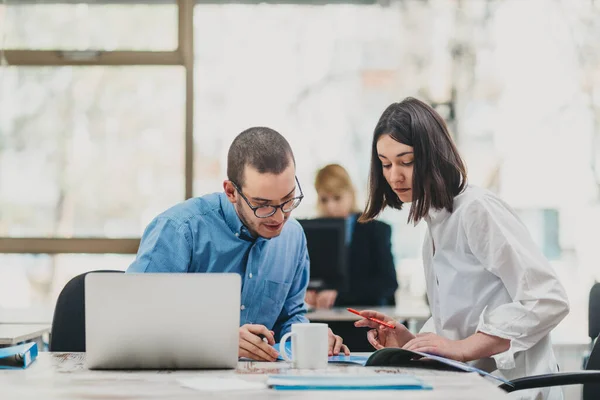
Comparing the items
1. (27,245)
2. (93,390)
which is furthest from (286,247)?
(27,245)

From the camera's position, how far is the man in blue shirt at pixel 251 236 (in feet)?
7.53

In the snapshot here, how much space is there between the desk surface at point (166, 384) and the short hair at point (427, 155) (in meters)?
0.55

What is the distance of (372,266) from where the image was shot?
492 centimetres

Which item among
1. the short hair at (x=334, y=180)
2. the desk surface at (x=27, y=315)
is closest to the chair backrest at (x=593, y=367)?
the short hair at (x=334, y=180)

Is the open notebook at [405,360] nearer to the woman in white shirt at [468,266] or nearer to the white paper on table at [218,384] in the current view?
the woman in white shirt at [468,266]

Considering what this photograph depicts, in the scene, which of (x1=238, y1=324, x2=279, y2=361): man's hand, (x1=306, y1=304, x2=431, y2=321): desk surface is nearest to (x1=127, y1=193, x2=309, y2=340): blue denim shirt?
(x1=238, y1=324, x2=279, y2=361): man's hand

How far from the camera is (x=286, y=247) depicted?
2.62 m

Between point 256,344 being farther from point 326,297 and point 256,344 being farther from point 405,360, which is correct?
point 326,297

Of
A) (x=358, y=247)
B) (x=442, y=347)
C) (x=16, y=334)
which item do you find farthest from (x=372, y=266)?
(x=442, y=347)

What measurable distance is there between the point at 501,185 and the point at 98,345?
4045 mm

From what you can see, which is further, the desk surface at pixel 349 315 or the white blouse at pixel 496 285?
the desk surface at pixel 349 315

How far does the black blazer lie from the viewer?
4.85 meters

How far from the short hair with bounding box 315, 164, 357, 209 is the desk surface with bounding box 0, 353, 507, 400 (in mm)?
2995

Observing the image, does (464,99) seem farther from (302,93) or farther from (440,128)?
(440,128)
